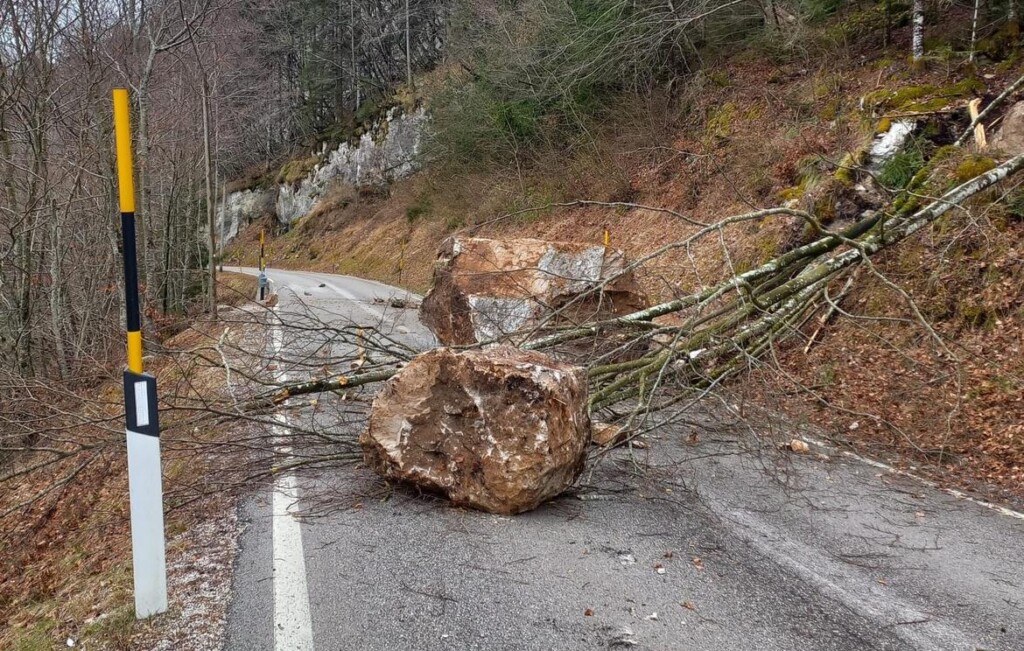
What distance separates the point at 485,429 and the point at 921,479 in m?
3.43

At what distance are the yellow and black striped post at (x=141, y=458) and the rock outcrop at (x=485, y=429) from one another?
1431 millimetres

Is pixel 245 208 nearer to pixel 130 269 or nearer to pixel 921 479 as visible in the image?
pixel 130 269

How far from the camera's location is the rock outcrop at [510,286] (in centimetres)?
722

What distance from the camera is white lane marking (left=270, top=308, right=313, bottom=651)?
281 cm

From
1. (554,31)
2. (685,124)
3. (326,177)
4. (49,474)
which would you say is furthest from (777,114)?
(326,177)

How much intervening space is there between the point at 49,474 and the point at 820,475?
751 centimetres

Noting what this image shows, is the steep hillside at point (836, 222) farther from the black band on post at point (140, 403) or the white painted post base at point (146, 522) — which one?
the white painted post base at point (146, 522)

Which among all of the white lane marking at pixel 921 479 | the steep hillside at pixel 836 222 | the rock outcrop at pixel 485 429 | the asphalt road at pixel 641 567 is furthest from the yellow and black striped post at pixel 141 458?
the white lane marking at pixel 921 479

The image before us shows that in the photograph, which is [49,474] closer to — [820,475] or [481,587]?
[481,587]

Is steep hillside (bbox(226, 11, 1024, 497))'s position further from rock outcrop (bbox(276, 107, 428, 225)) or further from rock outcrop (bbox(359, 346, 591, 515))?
rock outcrop (bbox(276, 107, 428, 225))

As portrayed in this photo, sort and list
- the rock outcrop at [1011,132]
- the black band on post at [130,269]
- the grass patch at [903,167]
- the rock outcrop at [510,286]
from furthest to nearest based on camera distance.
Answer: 1. the grass patch at [903,167]
2. the rock outcrop at [1011,132]
3. the rock outcrop at [510,286]
4. the black band on post at [130,269]

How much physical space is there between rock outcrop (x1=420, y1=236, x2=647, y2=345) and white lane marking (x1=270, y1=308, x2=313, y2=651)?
316 centimetres

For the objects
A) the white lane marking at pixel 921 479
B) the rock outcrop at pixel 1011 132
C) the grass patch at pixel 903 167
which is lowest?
the white lane marking at pixel 921 479

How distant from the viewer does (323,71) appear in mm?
39969
